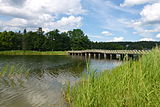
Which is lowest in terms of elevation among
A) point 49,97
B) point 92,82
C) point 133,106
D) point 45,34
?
point 49,97

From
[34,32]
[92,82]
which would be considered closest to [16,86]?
[92,82]

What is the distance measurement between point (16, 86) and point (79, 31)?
70924 millimetres

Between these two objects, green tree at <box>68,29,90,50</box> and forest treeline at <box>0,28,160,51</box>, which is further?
green tree at <box>68,29,90,50</box>

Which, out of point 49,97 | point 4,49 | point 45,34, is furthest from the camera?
point 45,34

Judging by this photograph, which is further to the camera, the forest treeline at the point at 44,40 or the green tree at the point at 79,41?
the green tree at the point at 79,41

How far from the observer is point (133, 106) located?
421 centimetres

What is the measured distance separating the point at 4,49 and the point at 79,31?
34671mm

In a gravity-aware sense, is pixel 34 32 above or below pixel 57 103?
above

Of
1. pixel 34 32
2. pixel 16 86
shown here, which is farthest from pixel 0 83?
pixel 34 32

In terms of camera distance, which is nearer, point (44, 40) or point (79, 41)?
point (44, 40)

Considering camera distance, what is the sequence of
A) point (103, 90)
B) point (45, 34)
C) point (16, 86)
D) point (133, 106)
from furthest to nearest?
1. point (45, 34)
2. point (16, 86)
3. point (103, 90)
4. point (133, 106)

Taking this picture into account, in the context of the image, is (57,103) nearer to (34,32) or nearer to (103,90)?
(103,90)

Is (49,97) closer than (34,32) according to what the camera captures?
Yes

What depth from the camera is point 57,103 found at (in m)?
9.01
